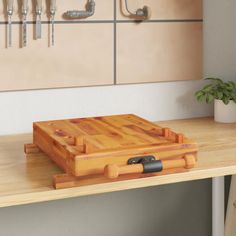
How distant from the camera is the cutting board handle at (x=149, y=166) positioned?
1.51 m

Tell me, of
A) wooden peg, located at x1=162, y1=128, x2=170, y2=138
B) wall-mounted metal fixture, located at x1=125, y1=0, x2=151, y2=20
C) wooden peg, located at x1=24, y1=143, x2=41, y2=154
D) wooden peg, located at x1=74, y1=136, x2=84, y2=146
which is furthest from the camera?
wall-mounted metal fixture, located at x1=125, y1=0, x2=151, y2=20

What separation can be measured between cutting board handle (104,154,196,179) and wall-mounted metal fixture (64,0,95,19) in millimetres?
766

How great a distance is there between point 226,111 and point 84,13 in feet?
2.24

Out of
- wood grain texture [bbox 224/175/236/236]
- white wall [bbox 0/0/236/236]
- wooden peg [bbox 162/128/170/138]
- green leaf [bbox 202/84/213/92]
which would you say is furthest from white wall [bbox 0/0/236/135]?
wooden peg [bbox 162/128/170/138]

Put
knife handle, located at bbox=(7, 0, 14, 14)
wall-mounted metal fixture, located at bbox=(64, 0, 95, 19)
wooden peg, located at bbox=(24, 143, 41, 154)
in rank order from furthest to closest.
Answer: wall-mounted metal fixture, located at bbox=(64, 0, 95, 19) → knife handle, located at bbox=(7, 0, 14, 14) → wooden peg, located at bbox=(24, 143, 41, 154)

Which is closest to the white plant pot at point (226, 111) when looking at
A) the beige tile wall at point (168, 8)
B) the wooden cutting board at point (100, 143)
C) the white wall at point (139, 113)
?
the white wall at point (139, 113)

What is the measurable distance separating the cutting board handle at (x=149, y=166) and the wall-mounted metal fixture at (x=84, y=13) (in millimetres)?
766

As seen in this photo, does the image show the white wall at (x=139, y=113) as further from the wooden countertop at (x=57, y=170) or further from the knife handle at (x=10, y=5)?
the knife handle at (x=10, y=5)

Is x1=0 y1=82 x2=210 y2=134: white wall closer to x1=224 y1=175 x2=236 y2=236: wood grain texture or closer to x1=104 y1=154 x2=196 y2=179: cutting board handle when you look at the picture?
x1=224 y1=175 x2=236 y2=236: wood grain texture

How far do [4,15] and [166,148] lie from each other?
82 cm

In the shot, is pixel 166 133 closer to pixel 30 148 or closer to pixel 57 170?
pixel 57 170

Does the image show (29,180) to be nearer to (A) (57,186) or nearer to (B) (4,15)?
(A) (57,186)

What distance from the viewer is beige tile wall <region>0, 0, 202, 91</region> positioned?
2.11 meters

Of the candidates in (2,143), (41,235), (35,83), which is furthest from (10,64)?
(41,235)
